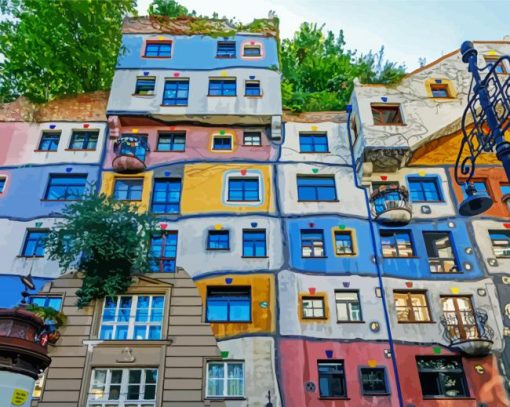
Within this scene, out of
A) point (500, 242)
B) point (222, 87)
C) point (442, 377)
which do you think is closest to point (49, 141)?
point (222, 87)

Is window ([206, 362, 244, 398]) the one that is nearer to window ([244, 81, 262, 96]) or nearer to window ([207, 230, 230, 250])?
window ([207, 230, 230, 250])

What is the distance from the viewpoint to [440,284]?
14.2m

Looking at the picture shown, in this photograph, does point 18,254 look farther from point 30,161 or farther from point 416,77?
point 416,77

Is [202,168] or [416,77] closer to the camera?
[202,168]

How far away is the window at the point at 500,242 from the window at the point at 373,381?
221 inches

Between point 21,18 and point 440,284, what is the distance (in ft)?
63.9

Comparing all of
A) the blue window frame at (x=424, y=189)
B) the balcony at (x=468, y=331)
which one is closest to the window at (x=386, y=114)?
the blue window frame at (x=424, y=189)

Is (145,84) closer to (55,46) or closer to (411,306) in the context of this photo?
(55,46)

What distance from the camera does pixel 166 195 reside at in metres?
15.9

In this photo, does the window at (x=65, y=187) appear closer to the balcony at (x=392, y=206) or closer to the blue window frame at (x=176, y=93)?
the blue window frame at (x=176, y=93)

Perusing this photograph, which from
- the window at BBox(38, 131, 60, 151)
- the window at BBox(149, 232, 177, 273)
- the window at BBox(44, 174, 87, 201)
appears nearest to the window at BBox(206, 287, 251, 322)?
the window at BBox(149, 232, 177, 273)

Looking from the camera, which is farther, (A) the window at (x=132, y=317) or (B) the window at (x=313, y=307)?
(B) the window at (x=313, y=307)

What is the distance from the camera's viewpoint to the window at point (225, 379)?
12367 millimetres

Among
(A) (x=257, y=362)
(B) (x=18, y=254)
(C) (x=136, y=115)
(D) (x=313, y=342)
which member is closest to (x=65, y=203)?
(B) (x=18, y=254)
